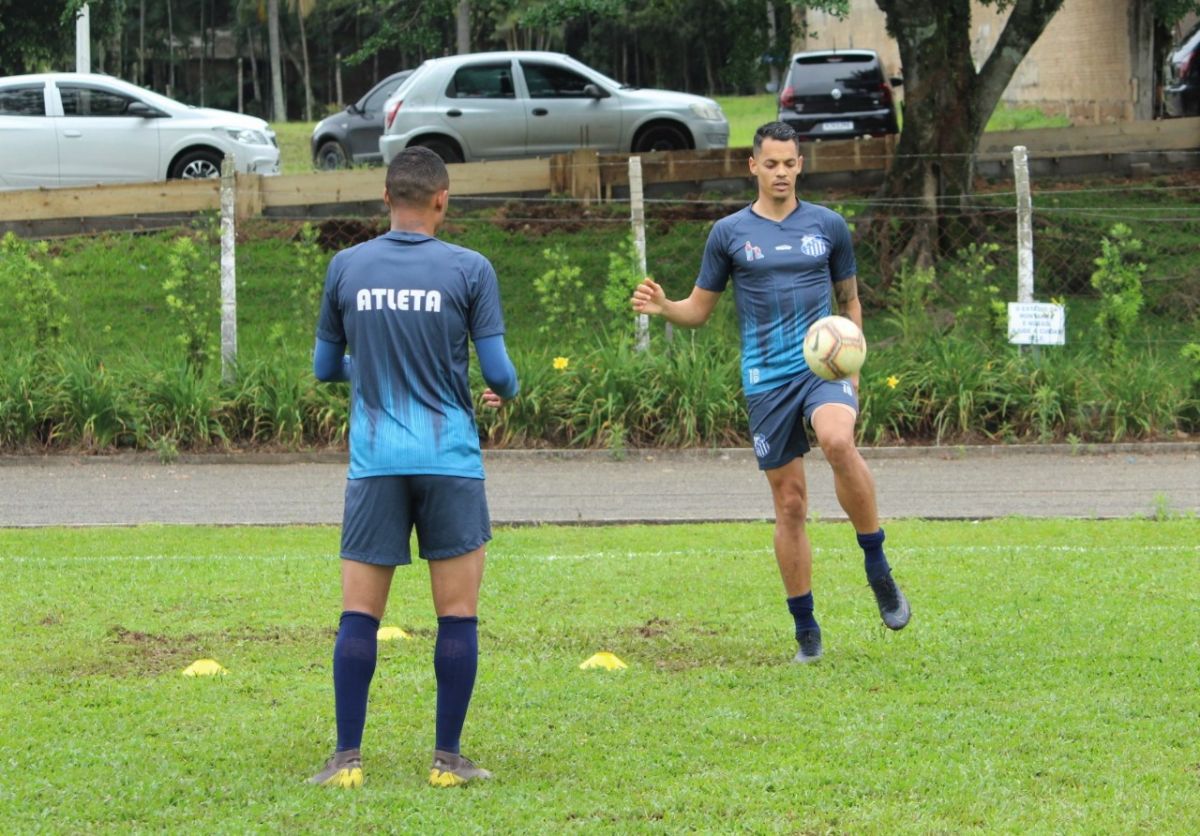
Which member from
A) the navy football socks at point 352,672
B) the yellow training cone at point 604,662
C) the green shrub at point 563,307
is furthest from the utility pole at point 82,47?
the navy football socks at point 352,672

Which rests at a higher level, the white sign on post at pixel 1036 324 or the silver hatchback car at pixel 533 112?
the silver hatchback car at pixel 533 112

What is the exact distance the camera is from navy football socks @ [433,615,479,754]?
5277 mm

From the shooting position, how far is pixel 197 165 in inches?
861

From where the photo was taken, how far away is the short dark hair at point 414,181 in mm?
5297

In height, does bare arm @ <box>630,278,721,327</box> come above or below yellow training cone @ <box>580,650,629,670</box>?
above

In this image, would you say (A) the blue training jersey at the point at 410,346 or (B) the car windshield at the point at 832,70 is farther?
(B) the car windshield at the point at 832,70

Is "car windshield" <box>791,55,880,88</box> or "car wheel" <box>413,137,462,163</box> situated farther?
"car windshield" <box>791,55,880,88</box>

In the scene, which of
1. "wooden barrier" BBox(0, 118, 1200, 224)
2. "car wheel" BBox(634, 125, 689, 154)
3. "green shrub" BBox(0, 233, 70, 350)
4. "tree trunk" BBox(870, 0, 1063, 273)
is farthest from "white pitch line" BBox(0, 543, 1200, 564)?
"car wheel" BBox(634, 125, 689, 154)

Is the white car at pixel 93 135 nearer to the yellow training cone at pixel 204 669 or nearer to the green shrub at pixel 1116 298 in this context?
the green shrub at pixel 1116 298

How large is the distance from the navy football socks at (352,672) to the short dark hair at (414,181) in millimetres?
1319

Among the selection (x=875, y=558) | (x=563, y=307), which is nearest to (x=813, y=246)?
(x=875, y=558)

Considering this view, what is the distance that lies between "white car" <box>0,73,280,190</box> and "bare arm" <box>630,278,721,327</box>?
15578 millimetres

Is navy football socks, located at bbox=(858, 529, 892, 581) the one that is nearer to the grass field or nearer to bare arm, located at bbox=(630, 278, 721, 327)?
the grass field

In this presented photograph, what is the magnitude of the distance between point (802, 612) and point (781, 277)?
141 centimetres
